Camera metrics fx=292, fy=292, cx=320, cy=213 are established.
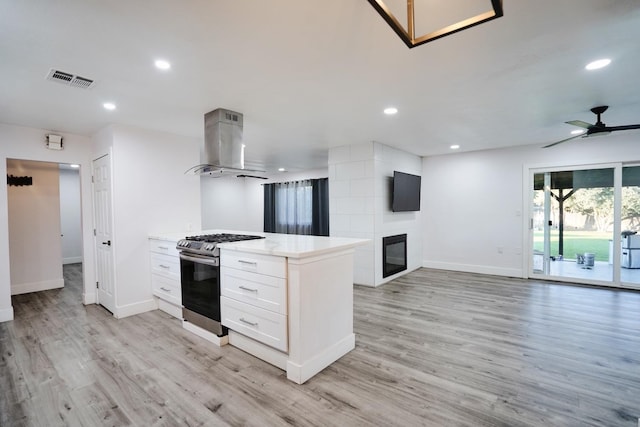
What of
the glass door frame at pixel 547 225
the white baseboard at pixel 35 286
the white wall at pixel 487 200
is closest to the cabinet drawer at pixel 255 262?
the white baseboard at pixel 35 286

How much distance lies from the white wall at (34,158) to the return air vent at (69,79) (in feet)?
6.60

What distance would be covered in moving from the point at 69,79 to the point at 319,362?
9.97ft

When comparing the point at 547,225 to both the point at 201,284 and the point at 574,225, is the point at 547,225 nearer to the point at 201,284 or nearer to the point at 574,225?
the point at 574,225

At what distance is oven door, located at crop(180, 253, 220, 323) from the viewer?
283 centimetres

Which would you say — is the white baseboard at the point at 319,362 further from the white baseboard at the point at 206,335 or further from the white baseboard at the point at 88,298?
the white baseboard at the point at 88,298

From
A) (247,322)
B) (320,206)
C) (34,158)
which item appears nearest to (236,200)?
(320,206)

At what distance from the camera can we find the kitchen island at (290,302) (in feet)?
7.19

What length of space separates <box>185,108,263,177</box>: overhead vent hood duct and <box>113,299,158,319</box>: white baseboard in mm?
1923

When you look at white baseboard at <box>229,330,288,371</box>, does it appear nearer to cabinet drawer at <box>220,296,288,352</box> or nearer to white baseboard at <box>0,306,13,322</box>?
cabinet drawer at <box>220,296,288,352</box>

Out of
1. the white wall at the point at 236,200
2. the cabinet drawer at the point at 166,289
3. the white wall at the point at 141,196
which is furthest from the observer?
the white wall at the point at 236,200

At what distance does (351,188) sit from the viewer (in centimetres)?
504

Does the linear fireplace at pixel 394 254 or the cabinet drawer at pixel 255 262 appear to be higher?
the cabinet drawer at pixel 255 262

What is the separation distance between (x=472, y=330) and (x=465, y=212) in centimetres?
334

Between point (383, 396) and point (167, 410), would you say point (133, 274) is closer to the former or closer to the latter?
point (167, 410)
